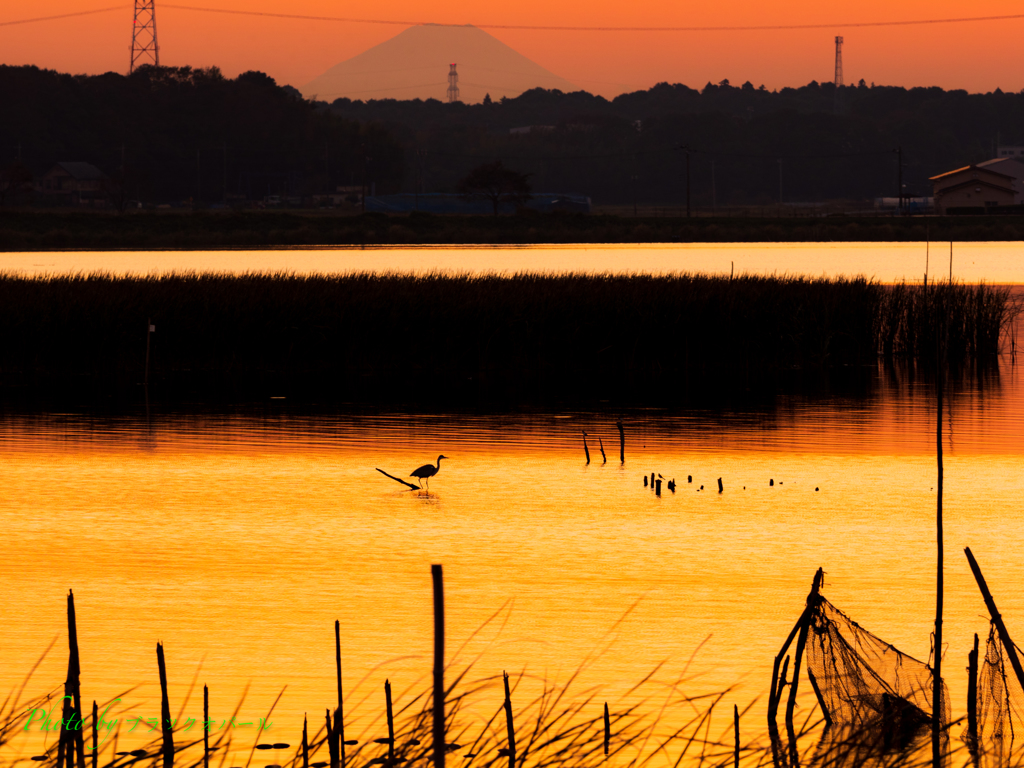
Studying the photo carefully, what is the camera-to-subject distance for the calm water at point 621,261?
8362 cm

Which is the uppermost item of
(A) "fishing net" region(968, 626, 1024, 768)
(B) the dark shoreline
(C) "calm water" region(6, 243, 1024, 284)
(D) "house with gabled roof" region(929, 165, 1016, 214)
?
(D) "house with gabled roof" region(929, 165, 1016, 214)

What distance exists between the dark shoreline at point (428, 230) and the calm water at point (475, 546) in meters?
105

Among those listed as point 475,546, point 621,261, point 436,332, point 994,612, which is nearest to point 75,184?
point 621,261

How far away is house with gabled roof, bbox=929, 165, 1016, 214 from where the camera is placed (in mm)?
158625

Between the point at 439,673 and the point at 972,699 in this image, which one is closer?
the point at 439,673

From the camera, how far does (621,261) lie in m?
100

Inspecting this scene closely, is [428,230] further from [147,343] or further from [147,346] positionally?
[147,346]

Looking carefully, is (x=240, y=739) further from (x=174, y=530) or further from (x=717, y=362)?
(x=717, y=362)

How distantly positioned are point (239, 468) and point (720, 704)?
524 inches

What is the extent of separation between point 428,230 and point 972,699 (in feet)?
460

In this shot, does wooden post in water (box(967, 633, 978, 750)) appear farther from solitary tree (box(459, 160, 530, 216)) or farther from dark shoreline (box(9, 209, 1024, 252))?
solitary tree (box(459, 160, 530, 216))

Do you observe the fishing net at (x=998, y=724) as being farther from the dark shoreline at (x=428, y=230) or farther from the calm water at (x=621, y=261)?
the dark shoreline at (x=428, y=230)

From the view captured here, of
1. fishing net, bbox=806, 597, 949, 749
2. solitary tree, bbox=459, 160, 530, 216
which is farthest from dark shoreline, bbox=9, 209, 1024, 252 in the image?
→ fishing net, bbox=806, 597, 949, 749

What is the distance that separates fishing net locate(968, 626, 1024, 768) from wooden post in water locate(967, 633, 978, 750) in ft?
0.18
